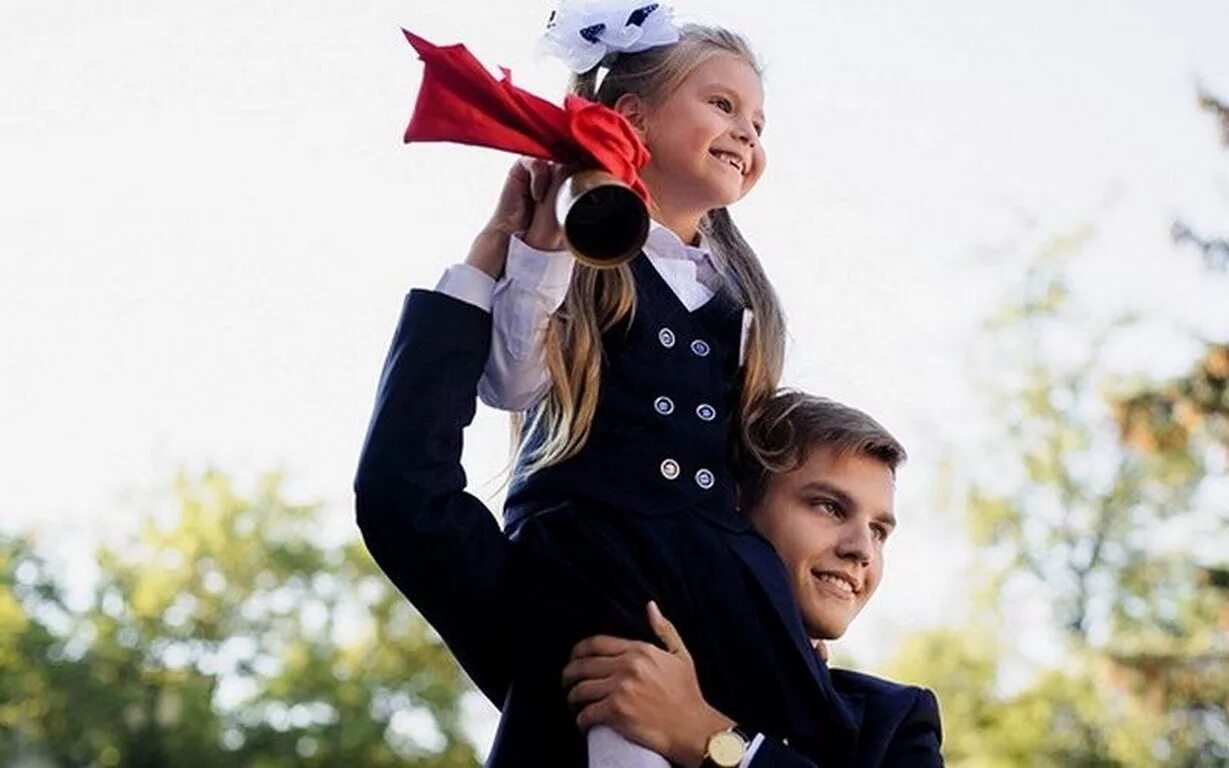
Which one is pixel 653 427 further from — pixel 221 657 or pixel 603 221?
pixel 221 657

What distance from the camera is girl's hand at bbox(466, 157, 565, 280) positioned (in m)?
2.70

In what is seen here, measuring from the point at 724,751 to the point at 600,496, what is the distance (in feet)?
1.16

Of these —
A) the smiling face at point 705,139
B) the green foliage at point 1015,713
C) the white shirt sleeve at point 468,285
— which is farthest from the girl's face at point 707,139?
the green foliage at point 1015,713

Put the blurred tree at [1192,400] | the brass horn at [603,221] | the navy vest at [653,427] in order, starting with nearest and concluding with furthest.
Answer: the brass horn at [603,221] < the navy vest at [653,427] < the blurred tree at [1192,400]

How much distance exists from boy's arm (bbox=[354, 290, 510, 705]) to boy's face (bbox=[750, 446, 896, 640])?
1.49 feet

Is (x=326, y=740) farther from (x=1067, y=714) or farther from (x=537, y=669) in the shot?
(x=537, y=669)

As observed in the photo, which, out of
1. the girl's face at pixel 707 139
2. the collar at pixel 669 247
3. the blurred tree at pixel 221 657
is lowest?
the collar at pixel 669 247

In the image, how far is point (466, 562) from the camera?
2672mm

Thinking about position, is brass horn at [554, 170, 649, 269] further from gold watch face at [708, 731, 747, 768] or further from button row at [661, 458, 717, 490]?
gold watch face at [708, 731, 747, 768]

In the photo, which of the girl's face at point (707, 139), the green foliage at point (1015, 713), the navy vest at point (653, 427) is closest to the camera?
the navy vest at point (653, 427)

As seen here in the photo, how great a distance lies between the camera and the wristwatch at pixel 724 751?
2.64m

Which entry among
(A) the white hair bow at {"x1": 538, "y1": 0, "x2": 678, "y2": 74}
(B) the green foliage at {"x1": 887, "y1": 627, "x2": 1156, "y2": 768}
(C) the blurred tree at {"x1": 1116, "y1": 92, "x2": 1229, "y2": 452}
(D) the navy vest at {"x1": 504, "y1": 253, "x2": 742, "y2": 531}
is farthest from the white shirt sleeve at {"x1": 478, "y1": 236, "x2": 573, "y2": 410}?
(B) the green foliage at {"x1": 887, "y1": 627, "x2": 1156, "y2": 768}

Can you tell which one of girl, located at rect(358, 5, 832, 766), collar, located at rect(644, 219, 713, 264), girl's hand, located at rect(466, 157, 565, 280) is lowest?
girl, located at rect(358, 5, 832, 766)

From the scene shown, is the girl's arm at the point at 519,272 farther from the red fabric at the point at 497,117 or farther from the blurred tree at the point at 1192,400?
the blurred tree at the point at 1192,400
